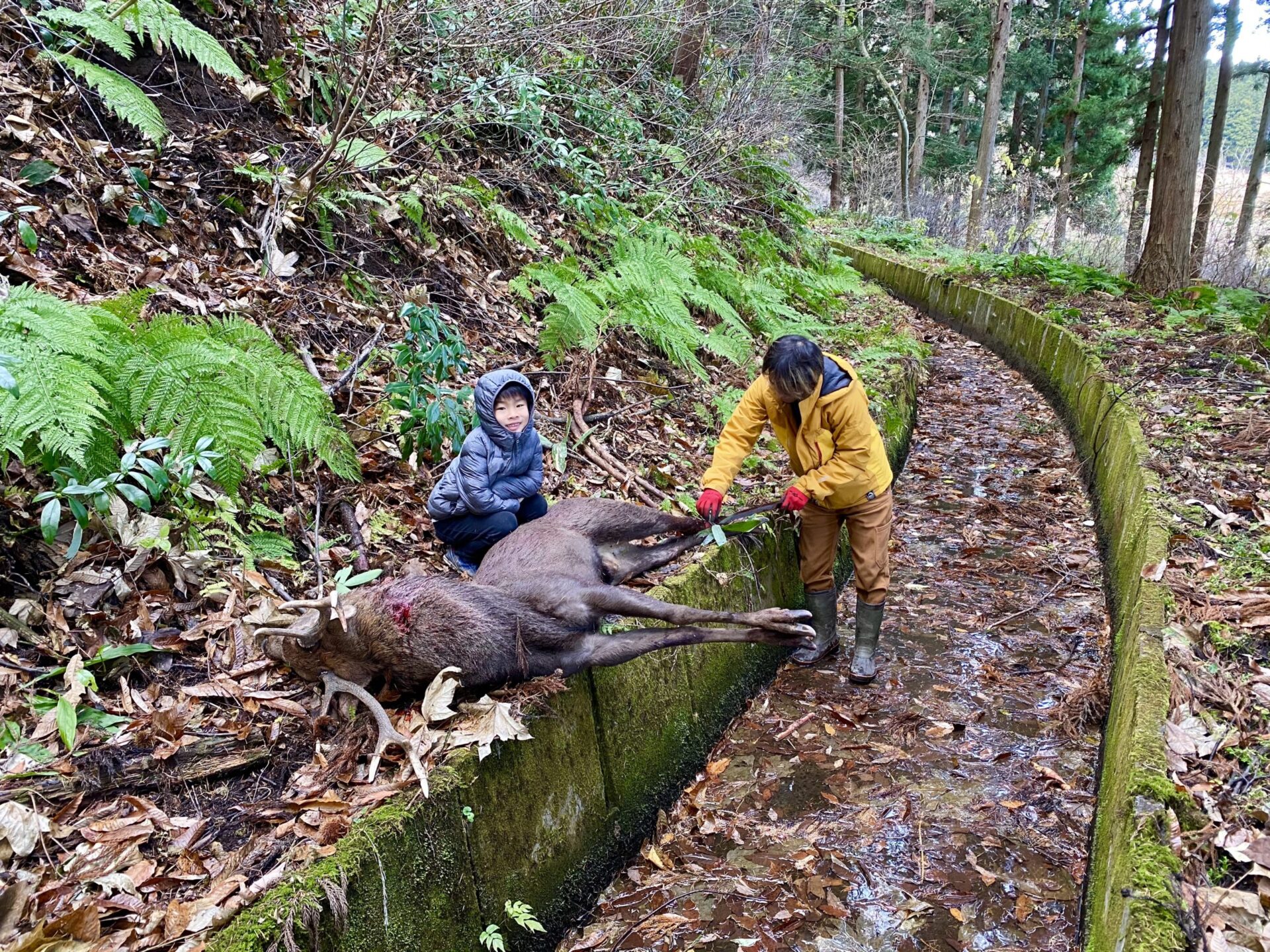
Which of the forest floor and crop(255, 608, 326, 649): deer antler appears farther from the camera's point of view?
crop(255, 608, 326, 649): deer antler

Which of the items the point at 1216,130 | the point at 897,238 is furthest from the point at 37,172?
the point at 897,238

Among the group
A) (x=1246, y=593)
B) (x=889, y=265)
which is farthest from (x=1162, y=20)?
(x=1246, y=593)

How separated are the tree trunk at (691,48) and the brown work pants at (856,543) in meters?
8.14

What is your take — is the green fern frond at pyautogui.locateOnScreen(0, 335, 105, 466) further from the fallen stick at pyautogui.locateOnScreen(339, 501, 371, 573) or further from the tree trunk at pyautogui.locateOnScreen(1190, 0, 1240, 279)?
the tree trunk at pyautogui.locateOnScreen(1190, 0, 1240, 279)

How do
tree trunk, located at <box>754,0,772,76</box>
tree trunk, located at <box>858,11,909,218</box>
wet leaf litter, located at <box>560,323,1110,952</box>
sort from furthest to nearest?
tree trunk, located at <box>858,11,909,218</box> < tree trunk, located at <box>754,0,772,76</box> < wet leaf litter, located at <box>560,323,1110,952</box>

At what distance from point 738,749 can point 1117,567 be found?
325cm

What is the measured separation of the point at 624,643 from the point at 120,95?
4.59 meters

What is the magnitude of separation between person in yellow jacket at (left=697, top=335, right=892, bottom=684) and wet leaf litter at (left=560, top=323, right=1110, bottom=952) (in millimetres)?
597

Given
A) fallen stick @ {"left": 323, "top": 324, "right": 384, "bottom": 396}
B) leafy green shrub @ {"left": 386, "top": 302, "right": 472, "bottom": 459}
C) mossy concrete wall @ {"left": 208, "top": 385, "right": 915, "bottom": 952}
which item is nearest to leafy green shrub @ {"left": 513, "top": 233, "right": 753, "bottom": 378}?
leafy green shrub @ {"left": 386, "top": 302, "right": 472, "bottom": 459}

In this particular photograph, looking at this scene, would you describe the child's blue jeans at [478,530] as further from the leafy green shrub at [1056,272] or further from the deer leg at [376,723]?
the leafy green shrub at [1056,272]

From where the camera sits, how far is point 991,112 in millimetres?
20562

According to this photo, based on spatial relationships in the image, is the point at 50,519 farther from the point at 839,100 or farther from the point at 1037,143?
the point at 1037,143

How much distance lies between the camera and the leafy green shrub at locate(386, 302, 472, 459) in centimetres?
443

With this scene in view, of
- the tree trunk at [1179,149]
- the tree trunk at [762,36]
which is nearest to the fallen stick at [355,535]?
the tree trunk at [762,36]
